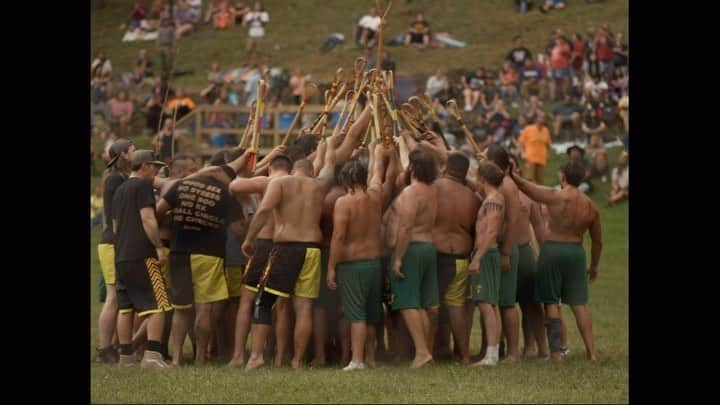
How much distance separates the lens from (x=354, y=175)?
11914 mm

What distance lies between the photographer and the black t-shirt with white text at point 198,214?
12.3 meters

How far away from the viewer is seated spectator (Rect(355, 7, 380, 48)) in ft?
101

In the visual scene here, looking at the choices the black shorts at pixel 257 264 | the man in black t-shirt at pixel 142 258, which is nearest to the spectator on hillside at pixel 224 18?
the man in black t-shirt at pixel 142 258

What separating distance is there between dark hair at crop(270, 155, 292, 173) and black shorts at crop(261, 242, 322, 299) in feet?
2.47

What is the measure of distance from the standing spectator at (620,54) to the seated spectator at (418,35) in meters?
5.41

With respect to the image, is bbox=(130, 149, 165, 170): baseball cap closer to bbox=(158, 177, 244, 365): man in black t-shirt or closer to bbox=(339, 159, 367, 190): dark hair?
bbox=(158, 177, 244, 365): man in black t-shirt

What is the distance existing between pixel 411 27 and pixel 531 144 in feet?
29.1

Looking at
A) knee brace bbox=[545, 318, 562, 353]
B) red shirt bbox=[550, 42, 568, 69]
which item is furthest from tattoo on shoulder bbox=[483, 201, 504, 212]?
red shirt bbox=[550, 42, 568, 69]

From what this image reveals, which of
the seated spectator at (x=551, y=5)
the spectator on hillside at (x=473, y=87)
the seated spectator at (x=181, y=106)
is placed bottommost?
the seated spectator at (x=181, y=106)

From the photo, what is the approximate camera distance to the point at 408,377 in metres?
11.3

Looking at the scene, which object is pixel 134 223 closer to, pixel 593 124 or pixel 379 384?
pixel 379 384

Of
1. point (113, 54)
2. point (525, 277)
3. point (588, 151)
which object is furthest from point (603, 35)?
point (525, 277)

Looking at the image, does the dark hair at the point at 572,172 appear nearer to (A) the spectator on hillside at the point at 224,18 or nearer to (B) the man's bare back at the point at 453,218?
(B) the man's bare back at the point at 453,218

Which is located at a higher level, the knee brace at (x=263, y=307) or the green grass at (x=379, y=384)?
the knee brace at (x=263, y=307)
